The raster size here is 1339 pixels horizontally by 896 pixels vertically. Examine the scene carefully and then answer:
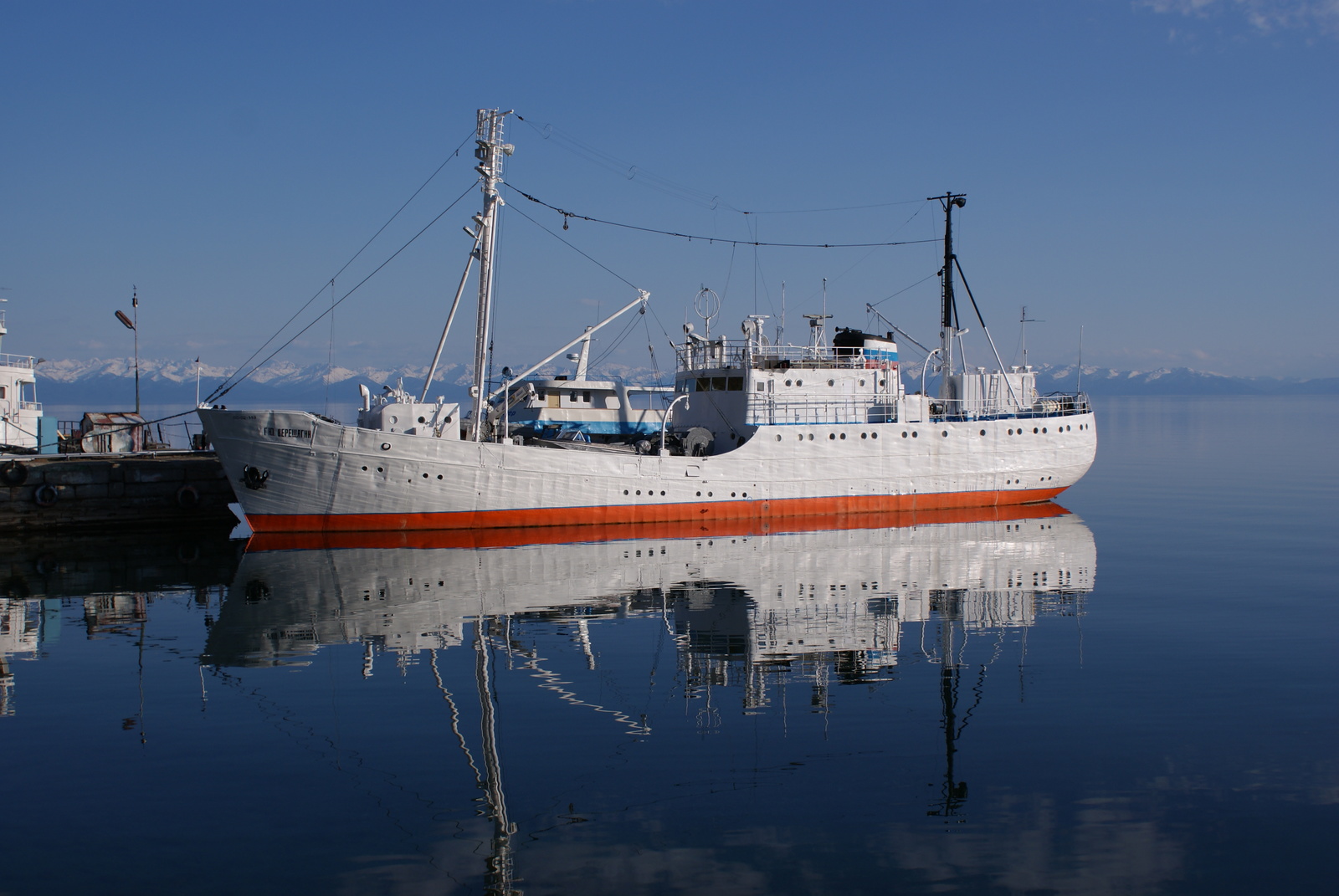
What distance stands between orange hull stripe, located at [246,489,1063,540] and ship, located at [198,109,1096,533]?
0.18 feet

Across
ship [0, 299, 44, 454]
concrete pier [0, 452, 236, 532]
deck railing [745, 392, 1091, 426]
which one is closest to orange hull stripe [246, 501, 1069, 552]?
deck railing [745, 392, 1091, 426]

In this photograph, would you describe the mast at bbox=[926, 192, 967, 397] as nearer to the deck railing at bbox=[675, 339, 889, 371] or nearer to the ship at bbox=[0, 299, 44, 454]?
the deck railing at bbox=[675, 339, 889, 371]

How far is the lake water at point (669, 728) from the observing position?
879cm

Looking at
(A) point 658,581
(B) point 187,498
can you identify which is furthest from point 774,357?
(B) point 187,498

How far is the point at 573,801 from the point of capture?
10.0m

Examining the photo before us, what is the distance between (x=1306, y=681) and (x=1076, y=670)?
330 centimetres

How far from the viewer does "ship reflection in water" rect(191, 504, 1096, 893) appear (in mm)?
10531

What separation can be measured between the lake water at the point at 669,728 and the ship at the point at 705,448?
382cm

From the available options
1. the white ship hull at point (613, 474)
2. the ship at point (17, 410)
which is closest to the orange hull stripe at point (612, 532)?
the white ship hull at point (613, 474)

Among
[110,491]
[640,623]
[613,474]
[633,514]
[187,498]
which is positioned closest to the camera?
[640,623]

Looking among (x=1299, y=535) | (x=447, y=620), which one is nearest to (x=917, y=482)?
(x=1299, y=535)

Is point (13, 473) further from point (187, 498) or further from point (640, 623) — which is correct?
point (640, 623)

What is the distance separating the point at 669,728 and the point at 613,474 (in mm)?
17795

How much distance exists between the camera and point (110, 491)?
3038cm
